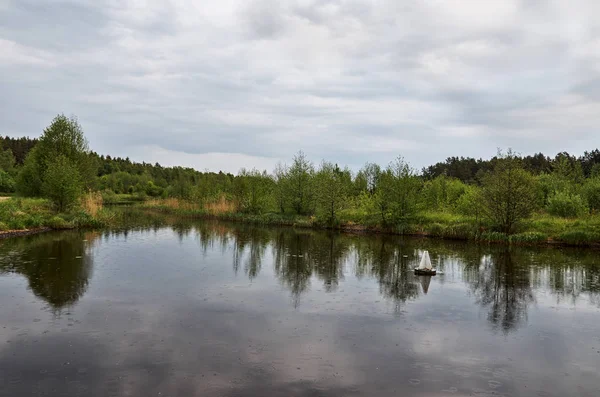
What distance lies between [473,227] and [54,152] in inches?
1556

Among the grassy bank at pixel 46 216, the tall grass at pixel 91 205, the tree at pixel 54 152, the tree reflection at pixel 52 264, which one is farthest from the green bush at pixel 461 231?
the tree at pixel 54 152

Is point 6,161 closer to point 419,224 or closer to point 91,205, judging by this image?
point 91,205

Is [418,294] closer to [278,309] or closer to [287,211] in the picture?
[278,309]

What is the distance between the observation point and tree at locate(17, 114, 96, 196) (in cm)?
4350

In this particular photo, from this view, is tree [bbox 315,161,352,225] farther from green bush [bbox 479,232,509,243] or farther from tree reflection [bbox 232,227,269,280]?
green bush [bbox 479,232,509,243]

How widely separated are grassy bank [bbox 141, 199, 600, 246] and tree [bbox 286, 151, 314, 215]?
5.76ft

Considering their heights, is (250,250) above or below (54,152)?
below

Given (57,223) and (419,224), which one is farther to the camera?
(419,224)

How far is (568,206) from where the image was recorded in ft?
104

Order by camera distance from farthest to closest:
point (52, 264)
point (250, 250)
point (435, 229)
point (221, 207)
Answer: point (221, 207) → point (435, 229) → point (250, 250) → point (52, 264)

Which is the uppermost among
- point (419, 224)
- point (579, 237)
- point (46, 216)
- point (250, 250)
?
point (46, 216)

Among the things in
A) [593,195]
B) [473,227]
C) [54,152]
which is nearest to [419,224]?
[473,227]

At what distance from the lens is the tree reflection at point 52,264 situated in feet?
41.7

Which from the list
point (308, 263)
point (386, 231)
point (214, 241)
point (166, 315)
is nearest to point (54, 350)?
point (166, 315)
